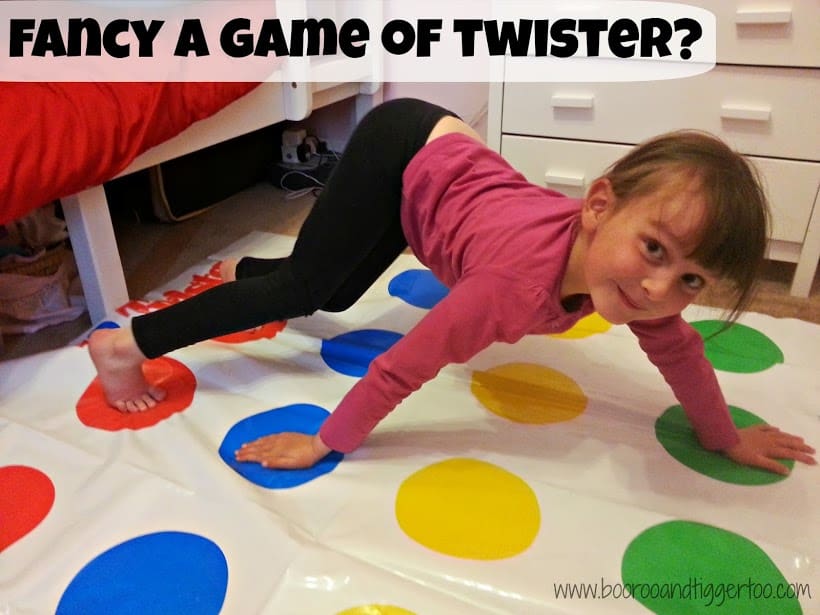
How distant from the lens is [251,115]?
136cm

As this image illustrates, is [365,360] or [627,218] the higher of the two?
[627,218]

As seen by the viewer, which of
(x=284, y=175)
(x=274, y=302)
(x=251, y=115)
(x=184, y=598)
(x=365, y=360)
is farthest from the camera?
(x=284, y=175)

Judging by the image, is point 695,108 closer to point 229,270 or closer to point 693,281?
point 693,281

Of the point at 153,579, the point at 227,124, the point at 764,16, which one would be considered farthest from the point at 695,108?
the point at 153,579

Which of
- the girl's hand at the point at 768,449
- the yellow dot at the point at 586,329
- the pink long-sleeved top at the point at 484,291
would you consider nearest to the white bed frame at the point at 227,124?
the pink long-sleeved top at the point at 484,291

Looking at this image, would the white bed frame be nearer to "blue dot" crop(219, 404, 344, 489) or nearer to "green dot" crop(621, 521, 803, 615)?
"blue dot" crop(219, 404, 344, 489)

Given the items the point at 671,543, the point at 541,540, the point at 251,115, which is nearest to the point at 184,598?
the point at 541,540

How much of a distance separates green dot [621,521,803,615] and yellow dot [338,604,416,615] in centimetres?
22

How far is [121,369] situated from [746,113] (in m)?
1.12

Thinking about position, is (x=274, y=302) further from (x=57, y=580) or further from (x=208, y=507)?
(x=57, y=580)

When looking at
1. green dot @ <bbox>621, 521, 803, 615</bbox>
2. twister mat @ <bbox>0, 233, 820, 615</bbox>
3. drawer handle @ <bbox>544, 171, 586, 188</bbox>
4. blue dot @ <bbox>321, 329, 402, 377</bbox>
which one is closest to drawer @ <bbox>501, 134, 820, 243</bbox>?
drawer handle @ <bbox>544, 171, 586, 188</bbox>

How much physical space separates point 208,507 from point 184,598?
0.11 metres

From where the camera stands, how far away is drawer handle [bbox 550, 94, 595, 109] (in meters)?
1.30

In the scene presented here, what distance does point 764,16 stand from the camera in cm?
113
